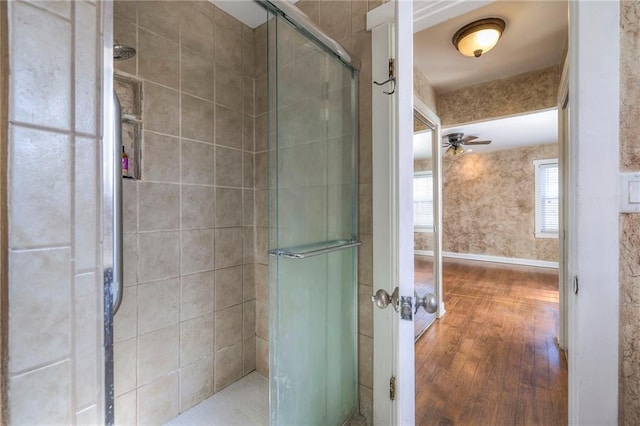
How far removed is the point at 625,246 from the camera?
36.7 inches

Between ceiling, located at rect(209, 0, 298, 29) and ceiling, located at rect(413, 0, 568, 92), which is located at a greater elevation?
ceiling, located at rect(413, 0, 568, 92)

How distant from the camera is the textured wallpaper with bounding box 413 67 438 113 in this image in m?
2.87

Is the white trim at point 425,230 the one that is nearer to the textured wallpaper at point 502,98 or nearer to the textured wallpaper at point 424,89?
the textured wallpaper at point 502,98

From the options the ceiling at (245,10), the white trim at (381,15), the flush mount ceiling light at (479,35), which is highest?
the flush mount ceiling light at (479,35)

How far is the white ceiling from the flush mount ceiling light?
3.19 ft

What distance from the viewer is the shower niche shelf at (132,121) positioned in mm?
1455

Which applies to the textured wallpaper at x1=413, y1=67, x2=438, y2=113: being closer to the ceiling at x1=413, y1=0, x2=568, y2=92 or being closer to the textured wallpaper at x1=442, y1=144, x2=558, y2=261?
the ceiling at x1=413, y1=0, x2=568, y2=92

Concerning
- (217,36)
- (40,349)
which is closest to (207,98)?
(217,36)

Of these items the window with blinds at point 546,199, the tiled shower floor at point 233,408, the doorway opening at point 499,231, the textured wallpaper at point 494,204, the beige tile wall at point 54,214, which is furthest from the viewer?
the textured wallpaper at point 494,204

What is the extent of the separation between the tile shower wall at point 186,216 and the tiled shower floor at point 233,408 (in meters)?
0.05


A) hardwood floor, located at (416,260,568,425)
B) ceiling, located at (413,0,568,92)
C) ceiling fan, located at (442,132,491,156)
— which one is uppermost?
ceiling, located at (413,0,568,92)

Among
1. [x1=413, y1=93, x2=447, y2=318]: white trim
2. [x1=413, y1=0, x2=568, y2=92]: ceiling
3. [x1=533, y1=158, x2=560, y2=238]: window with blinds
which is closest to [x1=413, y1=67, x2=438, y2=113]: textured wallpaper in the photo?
[x1=413, y1=0, x2=568, y2=92]: ceiling

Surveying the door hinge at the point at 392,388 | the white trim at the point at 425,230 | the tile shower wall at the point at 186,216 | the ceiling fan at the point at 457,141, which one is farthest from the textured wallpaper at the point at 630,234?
the ceiling fan at the point at 457,141

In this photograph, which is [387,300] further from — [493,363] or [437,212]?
[437,212]
